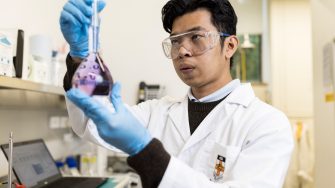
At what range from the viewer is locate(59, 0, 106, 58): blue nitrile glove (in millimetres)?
831

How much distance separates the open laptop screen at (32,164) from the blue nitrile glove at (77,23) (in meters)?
0.94

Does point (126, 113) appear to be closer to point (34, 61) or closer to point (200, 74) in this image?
point (200, 74)

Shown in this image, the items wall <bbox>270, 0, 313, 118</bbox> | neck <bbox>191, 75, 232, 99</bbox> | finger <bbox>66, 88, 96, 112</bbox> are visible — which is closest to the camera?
finger <bbox>66, 88, 96, 112</bbox>

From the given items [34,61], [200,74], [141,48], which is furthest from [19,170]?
[141,48]

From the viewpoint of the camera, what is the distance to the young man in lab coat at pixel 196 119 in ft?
2.48

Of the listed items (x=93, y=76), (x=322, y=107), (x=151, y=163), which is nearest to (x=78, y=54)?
(x=93, y=76)

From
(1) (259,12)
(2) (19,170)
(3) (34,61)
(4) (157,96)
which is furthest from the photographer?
(1) (259,12)

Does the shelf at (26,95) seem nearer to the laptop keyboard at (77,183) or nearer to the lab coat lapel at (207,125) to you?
the laptop keyboard at (77,183)

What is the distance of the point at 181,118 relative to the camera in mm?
1338

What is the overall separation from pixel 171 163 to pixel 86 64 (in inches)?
11.8

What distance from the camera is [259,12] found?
4.55 meters

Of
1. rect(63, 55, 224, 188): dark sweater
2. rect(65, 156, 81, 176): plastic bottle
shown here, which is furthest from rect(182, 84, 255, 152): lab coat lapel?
rect(65, 156, 81, 176): plastic bottle

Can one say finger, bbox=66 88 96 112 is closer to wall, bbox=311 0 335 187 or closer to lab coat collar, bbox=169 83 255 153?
lab coat collar, bbox=169 83 255 153

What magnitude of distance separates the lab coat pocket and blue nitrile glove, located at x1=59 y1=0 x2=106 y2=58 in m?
0.54
